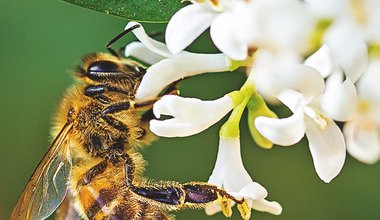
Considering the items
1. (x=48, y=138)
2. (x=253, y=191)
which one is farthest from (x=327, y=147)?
(x=48, y=138)

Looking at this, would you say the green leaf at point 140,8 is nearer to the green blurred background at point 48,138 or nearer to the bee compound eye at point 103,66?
the bee compound eye at point 103,66

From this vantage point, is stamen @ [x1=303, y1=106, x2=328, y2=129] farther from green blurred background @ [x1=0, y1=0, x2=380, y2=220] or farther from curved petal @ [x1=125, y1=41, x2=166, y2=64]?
green blurred background @ [x1=0, y1=0, x2=380, y2=220]

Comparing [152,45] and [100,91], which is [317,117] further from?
[100,91]

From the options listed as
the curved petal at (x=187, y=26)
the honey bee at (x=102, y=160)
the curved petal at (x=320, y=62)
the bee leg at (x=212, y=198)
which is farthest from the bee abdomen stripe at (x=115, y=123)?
the curved petal at (x=320, y=62)

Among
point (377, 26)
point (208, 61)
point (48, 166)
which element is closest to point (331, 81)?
point (377, 26)

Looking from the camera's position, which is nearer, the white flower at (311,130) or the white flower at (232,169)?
the white flower at (311,130)

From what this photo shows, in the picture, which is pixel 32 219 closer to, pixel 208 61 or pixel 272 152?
pixel 208 61

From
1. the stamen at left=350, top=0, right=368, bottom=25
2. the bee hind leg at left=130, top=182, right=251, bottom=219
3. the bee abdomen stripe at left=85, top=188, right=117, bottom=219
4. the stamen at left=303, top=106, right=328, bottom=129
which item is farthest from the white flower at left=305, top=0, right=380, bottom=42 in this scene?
the bee abdomen stripe at left=85, top=188, right=117, bottom=219
